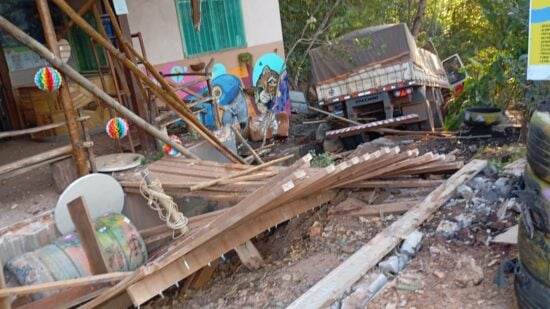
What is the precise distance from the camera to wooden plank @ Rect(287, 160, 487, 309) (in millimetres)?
3021

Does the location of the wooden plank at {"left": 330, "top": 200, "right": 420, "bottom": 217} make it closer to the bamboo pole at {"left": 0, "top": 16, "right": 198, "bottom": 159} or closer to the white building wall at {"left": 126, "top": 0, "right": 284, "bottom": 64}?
the bamboo pole at {"left": 0, "top": 16, "right": 198, "bottom": 159}

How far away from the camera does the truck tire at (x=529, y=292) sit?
8.05 feet

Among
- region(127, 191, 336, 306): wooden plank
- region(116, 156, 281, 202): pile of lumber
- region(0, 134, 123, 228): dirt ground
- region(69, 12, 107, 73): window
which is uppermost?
region(69, 12, 107, 73): window

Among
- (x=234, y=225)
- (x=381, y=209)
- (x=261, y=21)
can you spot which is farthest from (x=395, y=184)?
(x=261, y=21)

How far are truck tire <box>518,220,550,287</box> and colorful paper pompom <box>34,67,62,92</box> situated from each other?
4.01 m

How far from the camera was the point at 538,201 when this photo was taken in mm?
2447

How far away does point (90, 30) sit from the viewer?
4480 mm

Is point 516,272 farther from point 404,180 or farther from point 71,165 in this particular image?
point 71,165

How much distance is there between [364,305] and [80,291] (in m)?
2.39

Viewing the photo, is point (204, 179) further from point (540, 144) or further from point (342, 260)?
point (540, 144)

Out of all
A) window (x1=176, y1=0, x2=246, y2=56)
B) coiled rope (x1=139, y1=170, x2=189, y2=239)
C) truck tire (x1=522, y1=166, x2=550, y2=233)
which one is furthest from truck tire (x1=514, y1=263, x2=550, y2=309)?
window (x1=176, y1=0, x2=246, y2=56)

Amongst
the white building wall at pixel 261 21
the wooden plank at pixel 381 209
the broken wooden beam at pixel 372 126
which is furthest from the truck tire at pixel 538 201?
the white building wall at pixel 261 21

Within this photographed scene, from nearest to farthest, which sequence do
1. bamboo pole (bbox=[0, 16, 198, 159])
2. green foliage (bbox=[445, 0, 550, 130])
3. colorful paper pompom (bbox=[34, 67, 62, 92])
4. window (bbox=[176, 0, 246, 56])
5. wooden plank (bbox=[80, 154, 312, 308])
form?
wooden plank (bbox=[80, 154, 312, 308])
bamboo pole (bbox=[0, 16, 198, 159])
colorful paper pompom (bbox=[34, 67, 62, 92])
green foliage (bbox=[445, 0, 550, 130])
window (bbox=[176, 0, 246, 56])

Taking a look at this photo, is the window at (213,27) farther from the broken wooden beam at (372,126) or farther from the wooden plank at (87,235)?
the wooden plank at (87,235)
